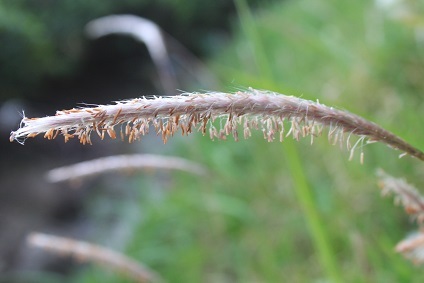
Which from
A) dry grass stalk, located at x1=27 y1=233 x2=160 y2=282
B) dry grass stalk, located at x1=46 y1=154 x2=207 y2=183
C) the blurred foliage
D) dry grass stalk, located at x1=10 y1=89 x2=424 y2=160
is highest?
the blurred foliage

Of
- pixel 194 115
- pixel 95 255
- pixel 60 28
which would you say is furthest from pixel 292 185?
pixel 60 28

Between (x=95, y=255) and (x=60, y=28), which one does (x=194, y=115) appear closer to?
(x=95, y=255)

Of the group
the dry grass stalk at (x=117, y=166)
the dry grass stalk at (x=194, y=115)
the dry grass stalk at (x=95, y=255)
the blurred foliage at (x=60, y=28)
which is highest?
the blurred foliage at (x=60, y=28)

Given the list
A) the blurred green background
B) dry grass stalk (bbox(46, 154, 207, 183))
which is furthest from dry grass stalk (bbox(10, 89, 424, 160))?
dry grass stalk (bbox(46, 154, 207, 183))

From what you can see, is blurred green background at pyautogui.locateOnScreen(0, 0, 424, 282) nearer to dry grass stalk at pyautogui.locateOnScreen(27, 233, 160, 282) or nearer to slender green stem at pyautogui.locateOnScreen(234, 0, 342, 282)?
slender green stem at pyautogui.locateOnScreen(234, 0, 342, 282)

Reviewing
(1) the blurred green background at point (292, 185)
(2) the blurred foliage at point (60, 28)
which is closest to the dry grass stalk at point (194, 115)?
(1) the blurred green background at point (292, 185)

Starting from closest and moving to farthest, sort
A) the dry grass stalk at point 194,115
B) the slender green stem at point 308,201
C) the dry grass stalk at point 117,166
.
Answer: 1. the dry grass stalk at point 194,115
2. the slender green stem at point 308,201
3. the dry grass stalk at point 117,166

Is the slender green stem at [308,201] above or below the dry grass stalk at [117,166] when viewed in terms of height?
below

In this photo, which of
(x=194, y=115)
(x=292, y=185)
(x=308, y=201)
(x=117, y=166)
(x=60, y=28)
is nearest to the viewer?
(x=194, y=115)

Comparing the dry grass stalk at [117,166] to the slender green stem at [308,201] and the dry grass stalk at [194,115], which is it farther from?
the dry grass stalk at [194,115]
